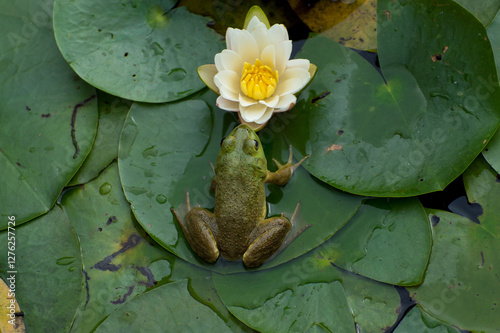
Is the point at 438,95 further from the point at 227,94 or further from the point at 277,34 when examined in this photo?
the point at 227,94

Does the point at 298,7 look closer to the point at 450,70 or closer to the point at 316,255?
the point at 450,70

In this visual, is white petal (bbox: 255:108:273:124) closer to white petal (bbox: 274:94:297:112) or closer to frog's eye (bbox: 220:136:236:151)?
white petal (bbox: 274:94:297:112)

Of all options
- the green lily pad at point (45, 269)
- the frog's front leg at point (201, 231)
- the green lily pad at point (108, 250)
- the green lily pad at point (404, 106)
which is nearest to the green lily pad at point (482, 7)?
the green lily pad at point (404, 106)

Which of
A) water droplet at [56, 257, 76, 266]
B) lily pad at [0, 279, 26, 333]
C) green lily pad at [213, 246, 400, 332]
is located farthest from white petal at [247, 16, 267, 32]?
lily pad at [0, 279, 26, 333]

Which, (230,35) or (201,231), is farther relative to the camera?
(201,231)

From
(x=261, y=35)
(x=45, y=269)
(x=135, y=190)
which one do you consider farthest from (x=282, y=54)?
(x=45, y=269)
